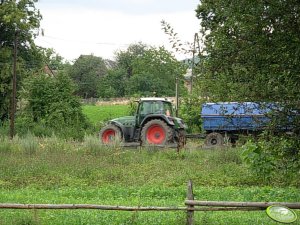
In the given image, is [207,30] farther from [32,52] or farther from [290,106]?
[32,52]

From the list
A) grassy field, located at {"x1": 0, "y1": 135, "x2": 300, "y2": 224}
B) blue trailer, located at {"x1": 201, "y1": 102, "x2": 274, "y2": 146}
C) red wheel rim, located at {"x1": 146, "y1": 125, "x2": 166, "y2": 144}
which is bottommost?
grassy field, located at {"x1": 0, "y1": 135, "x2": 300, "y2": 224}

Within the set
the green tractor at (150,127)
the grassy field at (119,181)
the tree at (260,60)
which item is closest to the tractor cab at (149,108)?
the green tractor at (150,127)

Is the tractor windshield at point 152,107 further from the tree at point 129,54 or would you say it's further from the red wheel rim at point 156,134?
the tree at point 129,54

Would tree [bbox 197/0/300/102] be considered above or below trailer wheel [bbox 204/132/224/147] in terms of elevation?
above

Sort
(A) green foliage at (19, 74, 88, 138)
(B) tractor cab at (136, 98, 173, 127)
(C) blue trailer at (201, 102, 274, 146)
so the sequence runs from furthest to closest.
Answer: (A) green foliage at (19, 74, 88, 138) < (B) tractor cab at (136, 98, 173, 127) < (C) blue trailer at (201, 102, 274, 146)

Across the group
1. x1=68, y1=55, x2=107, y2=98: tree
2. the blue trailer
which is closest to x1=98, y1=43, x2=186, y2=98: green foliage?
x1=68, y1=55, x2=107, y2=98: tree

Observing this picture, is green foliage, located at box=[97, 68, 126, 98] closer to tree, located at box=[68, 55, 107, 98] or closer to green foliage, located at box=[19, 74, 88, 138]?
tree, located at box=[68, 55, 107, 98]

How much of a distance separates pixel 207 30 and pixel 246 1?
3.45ft

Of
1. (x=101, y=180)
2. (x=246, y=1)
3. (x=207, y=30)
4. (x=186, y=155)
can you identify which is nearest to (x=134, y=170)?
(x=101, y=180)

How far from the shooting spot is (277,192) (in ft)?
38.7

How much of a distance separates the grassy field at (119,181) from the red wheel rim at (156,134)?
3.69 meters

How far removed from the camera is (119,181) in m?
14.2

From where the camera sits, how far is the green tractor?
23.1 meters

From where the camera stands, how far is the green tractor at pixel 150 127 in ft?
75.8
